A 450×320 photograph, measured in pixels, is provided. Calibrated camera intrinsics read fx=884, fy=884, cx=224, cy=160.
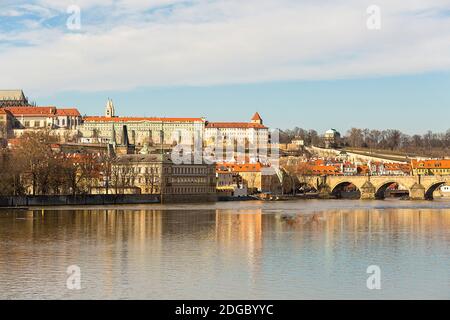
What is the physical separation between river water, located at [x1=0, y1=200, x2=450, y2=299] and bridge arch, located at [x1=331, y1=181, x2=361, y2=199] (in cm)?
4571

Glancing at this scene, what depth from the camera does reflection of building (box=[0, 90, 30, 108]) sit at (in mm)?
135613

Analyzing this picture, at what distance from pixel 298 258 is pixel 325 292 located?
189 inches

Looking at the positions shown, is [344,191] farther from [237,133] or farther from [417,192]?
[237,133]

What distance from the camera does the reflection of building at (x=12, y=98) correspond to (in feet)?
445

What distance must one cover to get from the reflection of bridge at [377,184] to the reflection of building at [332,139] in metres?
54.5

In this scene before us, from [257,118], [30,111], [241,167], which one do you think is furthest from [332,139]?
[241,167]

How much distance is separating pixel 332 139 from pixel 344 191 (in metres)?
54.9

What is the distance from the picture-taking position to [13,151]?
5566 centimetres

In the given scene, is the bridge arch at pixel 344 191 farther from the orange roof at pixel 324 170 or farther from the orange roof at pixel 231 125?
the orange roof at pixel 231 125

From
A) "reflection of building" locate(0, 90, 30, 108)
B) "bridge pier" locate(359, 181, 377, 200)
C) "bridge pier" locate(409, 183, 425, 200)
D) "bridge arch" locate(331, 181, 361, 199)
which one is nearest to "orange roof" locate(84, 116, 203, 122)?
"reflection of building" locate(0, 90, 30, 108)
